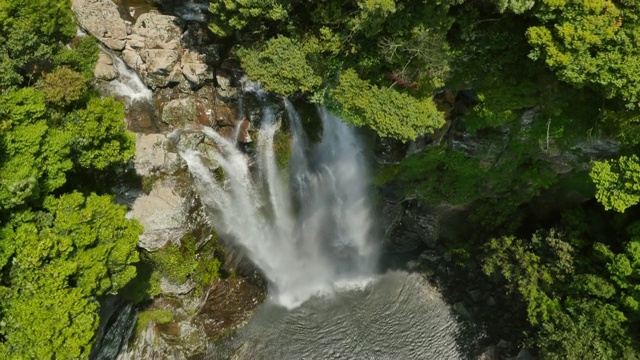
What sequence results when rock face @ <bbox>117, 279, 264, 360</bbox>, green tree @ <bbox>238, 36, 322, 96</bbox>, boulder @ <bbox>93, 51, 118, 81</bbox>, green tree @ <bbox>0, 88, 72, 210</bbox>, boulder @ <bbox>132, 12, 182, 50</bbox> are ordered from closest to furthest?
green tree @ <bbox>0, 88, 72, 210</bbox>
green tree @ <bbox>238, 36, 322, 96</bbox>
boulder @ <bbox>93, 51, 118, 81</bbox>
boulder @ <bbox>132, 12, 182, 50</bbox>
rock face @ <bbox>117, 279, 264, 360</bbox>

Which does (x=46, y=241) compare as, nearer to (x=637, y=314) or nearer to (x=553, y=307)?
(x=553, y=307)

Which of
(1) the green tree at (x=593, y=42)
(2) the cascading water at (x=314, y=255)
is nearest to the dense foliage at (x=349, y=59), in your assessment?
(1) the green tree at (x=593, y=42)

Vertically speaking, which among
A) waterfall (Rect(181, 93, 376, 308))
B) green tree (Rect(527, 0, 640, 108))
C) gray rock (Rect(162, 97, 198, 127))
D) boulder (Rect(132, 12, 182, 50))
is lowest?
waterfall (Rect(181, 93, 376, 308))

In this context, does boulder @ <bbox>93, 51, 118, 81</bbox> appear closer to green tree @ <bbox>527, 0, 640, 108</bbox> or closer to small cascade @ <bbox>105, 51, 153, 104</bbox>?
small cascade @ <bbox>105, 51, 153, 104</bbox>

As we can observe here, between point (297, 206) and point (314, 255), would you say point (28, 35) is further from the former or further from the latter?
point (314, 255)

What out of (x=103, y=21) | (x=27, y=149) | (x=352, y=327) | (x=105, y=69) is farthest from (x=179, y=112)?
(x=352, y=327)

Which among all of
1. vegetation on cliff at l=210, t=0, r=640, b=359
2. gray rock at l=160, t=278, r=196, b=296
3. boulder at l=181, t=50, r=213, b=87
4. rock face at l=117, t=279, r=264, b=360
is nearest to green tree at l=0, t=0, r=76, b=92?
boulder at l=181, t=50, r=213, b=87

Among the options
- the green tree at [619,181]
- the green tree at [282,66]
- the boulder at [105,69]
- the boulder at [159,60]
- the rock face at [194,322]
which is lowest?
the rock face at [194,322]

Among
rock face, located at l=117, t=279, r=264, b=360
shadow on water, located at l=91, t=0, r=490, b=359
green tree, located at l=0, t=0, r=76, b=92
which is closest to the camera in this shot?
green tree, located at l=0, t=0, r=76, b=92

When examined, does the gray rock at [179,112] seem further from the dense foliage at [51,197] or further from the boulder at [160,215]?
the dense foliage at [51,197]
